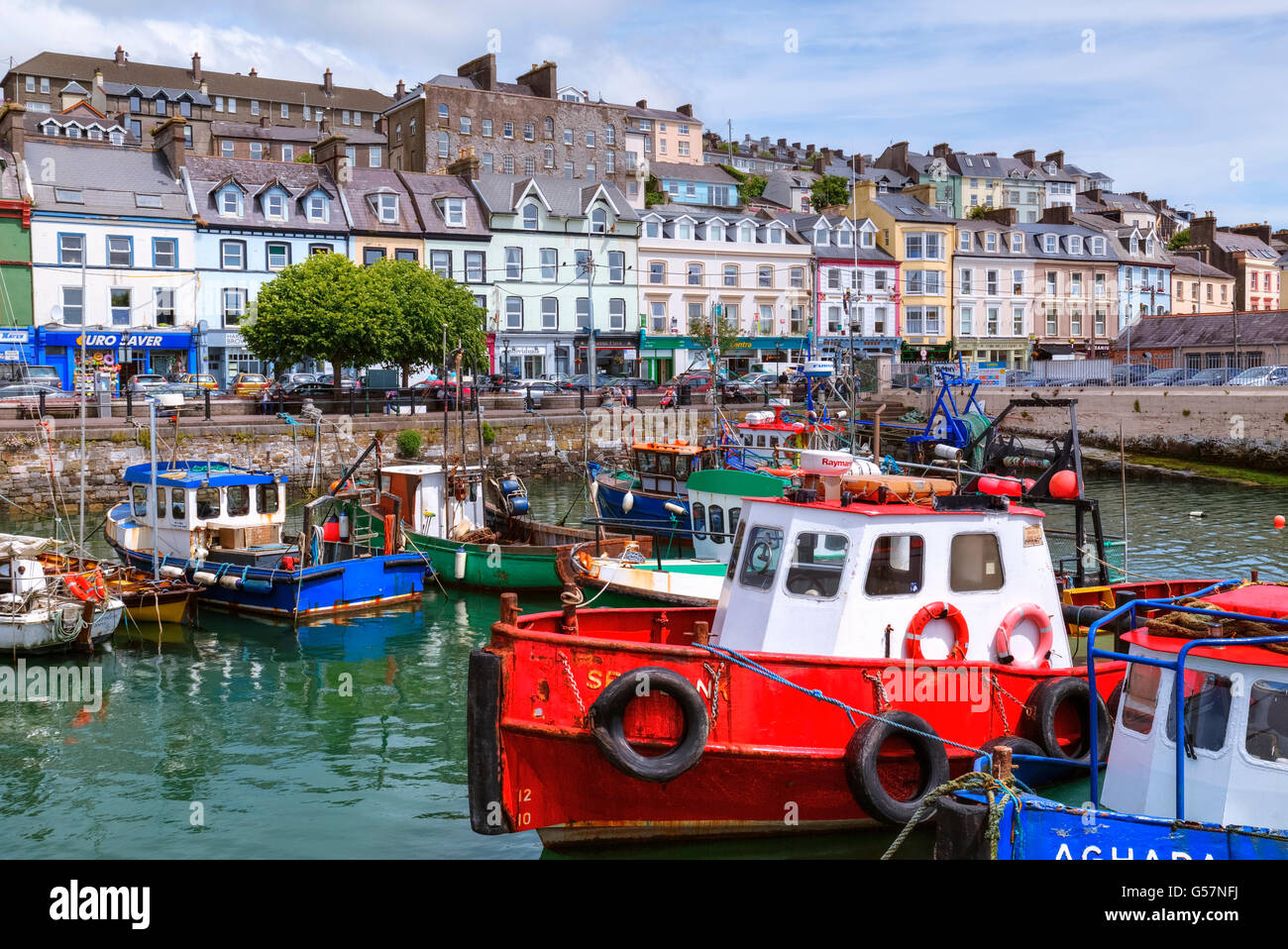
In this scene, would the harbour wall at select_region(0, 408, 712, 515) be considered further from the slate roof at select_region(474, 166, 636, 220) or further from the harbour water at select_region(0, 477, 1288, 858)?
the slate roof at select_region(474, 166, 636, 220)

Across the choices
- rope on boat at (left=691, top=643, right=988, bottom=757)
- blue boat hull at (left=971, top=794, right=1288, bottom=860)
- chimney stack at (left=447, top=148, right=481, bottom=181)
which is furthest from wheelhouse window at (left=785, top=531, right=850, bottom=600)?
chimney stack at (left=447, top=148, right=481, bottom=181)

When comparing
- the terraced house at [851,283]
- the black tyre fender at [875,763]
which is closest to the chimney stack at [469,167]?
the terraced house at [851,283]

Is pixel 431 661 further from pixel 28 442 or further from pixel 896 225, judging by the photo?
pixel 896 225

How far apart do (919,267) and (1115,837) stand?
61.0 m

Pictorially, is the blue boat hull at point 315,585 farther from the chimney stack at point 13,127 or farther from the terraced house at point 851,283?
the terraced house at point 851,283

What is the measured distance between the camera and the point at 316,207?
2063 inches

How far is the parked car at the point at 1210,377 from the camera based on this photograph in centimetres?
4644

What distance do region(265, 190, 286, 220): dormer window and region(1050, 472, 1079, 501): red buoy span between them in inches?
1662

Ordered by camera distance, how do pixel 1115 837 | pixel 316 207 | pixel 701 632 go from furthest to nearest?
pixel 316 207, pixel 701 632, pixel 1115 837

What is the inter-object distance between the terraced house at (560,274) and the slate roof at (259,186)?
7502 millimetres

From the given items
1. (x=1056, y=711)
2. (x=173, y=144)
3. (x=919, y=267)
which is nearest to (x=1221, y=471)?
(x=919, y=267)

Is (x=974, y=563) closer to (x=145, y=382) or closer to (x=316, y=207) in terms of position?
(x=145, y=382)

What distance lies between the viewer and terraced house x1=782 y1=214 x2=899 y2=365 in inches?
2544
